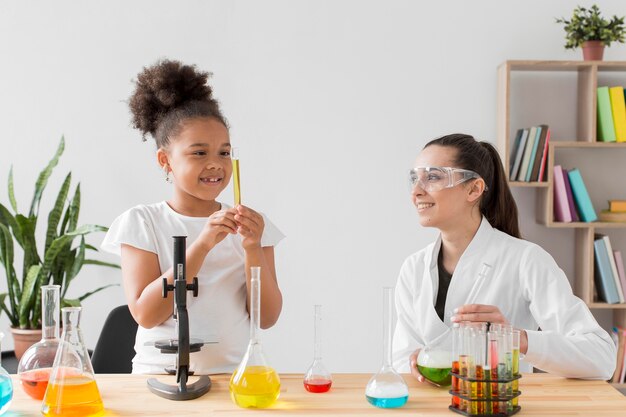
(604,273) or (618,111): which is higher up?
(618,111)

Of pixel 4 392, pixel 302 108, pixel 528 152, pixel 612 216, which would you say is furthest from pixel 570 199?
pixel 4 392

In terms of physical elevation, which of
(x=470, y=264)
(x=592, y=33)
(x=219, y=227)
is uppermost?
(x=592, y=33)

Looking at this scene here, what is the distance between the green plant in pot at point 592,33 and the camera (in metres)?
3.98

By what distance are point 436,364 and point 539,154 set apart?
2584 millimetres

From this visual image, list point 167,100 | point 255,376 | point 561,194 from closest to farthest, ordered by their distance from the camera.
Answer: point 255,376 < point 167,100 < point 561,194

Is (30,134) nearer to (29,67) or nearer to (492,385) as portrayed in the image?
(29,67)

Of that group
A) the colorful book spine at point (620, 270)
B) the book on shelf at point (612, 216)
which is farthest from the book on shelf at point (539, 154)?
the colorful book spine at point (620, 270)

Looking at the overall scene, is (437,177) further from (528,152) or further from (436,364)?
(528,152)

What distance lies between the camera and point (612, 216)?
4.09 metres

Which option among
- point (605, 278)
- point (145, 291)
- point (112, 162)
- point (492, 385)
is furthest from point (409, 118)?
point (492, 385)

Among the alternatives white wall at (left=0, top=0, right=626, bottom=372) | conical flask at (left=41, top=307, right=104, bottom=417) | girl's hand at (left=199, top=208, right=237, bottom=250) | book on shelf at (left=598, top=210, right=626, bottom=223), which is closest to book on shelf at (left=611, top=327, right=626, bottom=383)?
white wall at (left=0, top=0, right=626, bottom=372)

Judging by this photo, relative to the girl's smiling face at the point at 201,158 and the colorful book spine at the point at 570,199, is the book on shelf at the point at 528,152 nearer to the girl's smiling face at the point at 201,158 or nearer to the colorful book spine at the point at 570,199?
the colorful book spine at the point at 570,199

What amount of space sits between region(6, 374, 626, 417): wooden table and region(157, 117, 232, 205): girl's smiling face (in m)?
0.58

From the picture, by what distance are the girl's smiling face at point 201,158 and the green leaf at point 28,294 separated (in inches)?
64.6
